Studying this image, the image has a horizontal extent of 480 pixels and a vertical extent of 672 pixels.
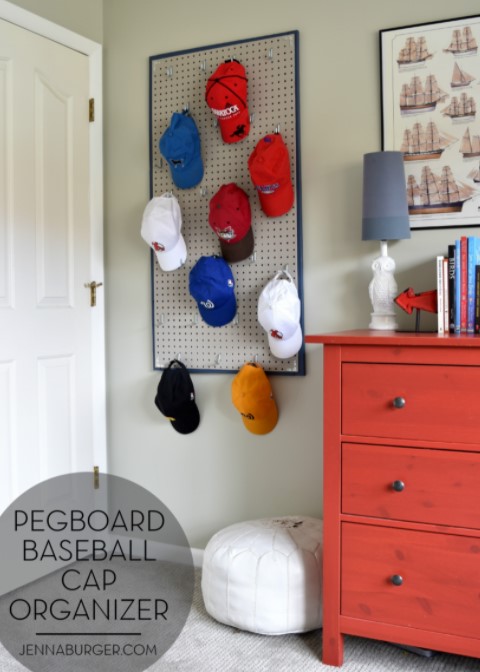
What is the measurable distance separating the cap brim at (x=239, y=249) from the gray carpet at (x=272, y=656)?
4.38ft

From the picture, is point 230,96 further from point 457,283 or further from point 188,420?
point 188,420

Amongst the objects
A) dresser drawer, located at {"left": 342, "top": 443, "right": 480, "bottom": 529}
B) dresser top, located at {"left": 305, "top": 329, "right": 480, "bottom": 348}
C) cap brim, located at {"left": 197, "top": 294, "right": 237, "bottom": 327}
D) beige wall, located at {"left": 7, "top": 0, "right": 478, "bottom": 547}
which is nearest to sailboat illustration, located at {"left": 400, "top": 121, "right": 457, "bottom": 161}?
beige wall, located at {"left": 7, "top": 0, "right": 478, "bottom": 547}

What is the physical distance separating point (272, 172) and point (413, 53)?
2.06 ft

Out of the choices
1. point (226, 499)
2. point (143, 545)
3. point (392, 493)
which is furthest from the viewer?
point (143, 545)

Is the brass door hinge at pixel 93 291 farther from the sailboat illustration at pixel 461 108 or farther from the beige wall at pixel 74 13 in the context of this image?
the sailboat illustration at pixel 461 108

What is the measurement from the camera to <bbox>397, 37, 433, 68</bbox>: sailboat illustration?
252 centimetres

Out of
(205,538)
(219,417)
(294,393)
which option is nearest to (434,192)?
Result: (294,393)

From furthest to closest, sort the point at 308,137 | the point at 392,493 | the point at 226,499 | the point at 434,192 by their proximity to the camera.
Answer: the point at 226,499 → the point at 308,137 → the point at 434,192 → the point at 392,493

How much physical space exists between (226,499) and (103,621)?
26.7 inches

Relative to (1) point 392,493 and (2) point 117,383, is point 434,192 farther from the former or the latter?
(2) point 117,383

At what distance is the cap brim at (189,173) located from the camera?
2859 millimetres

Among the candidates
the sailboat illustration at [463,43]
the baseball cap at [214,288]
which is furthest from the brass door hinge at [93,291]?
the sailboat illustration at [463,43]

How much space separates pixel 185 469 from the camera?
305cm

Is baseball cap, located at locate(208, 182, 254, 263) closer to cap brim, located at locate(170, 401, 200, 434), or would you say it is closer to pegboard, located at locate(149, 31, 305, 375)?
pegboard, located at locate(149, 31, 305, 375)
